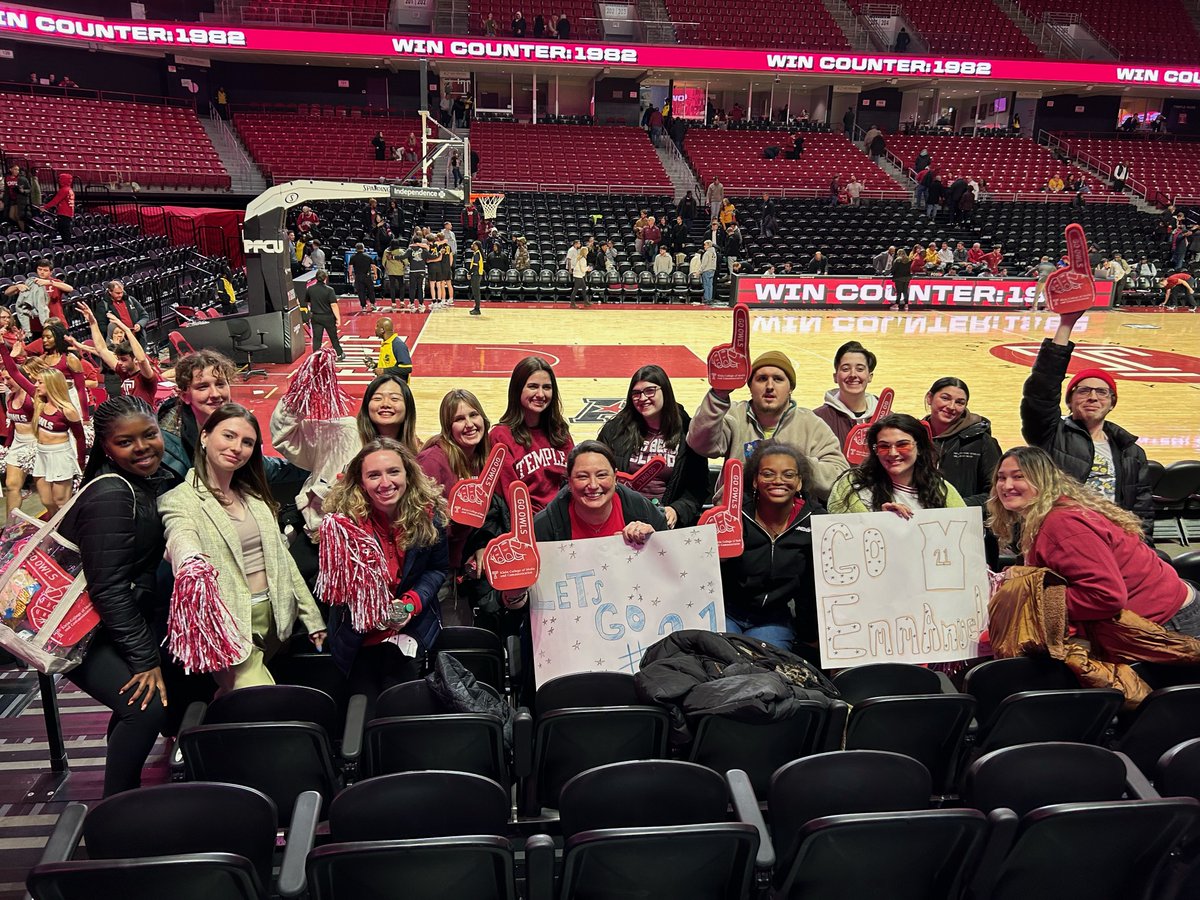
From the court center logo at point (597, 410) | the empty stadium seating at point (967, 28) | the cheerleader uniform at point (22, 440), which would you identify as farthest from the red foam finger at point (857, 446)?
the empty stadium seating at point (967, 28)

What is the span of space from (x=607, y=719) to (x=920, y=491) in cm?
182

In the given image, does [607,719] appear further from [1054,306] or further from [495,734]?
[1054,306]

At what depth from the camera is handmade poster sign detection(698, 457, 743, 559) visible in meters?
3.32

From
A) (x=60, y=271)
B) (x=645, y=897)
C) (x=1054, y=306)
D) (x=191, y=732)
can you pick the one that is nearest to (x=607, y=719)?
(x=645, y=897)

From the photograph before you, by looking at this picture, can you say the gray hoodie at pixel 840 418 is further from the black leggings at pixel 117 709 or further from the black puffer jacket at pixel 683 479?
the black leggings at pixel 117 709

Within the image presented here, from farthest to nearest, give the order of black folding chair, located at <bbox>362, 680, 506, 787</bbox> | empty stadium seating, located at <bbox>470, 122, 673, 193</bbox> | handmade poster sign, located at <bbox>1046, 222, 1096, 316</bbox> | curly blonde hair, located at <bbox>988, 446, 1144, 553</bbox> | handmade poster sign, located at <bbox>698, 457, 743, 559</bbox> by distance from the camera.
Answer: empty stadium seating, located at <bbox>470, 122, 673, 193</bbox> < handmade poster sign, located at <bbox>1046, 222, 1096, 316</bbox> < handmade poster sign, located at <bbox>698, 457, 743, 559</bbox> < curly blonde hair, located at <bbox>988, 446, 1144, 553</bbox> < black folding chair, located at <bbox>362, 680, 506, 787</bbox>

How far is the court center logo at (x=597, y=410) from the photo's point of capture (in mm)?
9133

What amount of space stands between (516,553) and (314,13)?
26.8 metres

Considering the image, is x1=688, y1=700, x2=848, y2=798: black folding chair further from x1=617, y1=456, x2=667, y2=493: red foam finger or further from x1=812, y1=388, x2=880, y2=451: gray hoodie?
x1=812, y1=388, x2=880, y2=451: gray hoodie

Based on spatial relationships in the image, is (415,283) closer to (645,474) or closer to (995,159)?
(645,474)

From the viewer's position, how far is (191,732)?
254 cm

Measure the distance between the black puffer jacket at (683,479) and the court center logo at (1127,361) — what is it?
1010 cm

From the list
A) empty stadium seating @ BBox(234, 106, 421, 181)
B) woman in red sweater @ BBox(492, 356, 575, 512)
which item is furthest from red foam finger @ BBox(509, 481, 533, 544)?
empty stadium seating @ BBox(234, 106, 421, 181)

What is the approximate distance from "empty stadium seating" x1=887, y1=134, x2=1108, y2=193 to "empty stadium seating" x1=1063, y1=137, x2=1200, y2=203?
4.98 ft
